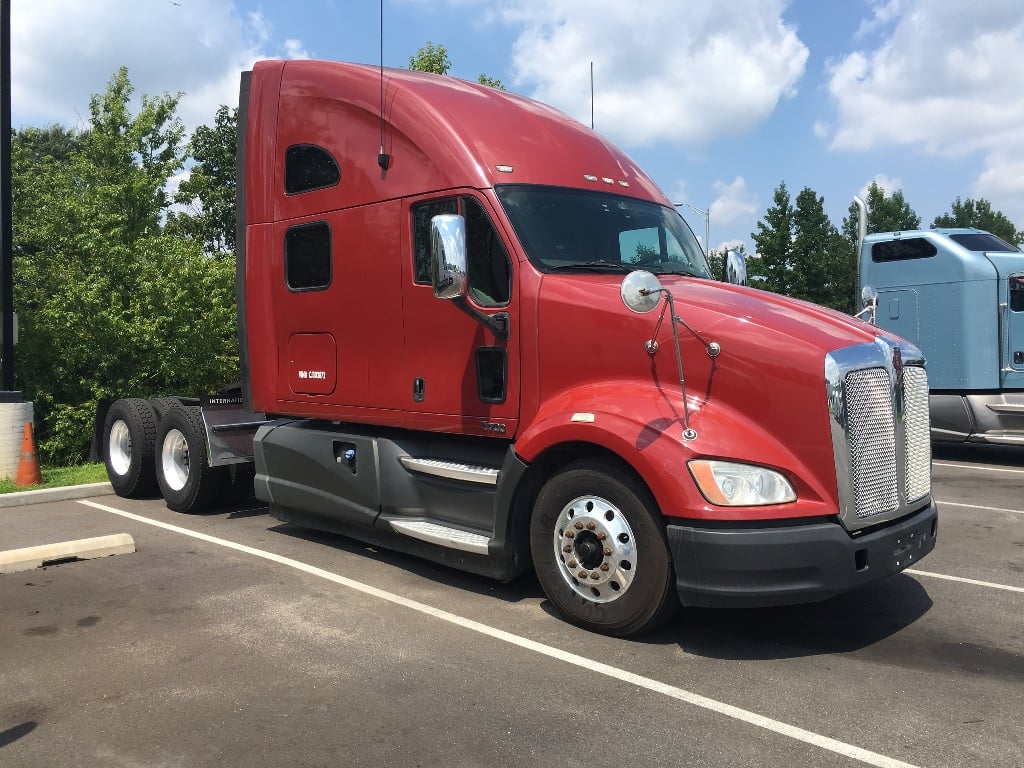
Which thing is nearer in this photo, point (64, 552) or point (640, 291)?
point (640, 291)

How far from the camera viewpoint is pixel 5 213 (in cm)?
1026

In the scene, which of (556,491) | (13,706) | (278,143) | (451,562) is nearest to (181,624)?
(13,706)

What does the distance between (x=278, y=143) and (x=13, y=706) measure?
15.1 ft

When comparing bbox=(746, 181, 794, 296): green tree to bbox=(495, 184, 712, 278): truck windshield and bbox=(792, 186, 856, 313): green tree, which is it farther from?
bbox=(495, 184, 712, 278): truck windshield

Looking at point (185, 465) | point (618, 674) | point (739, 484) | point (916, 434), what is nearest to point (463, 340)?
point (739, 484)

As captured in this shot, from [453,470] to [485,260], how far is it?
1383mm

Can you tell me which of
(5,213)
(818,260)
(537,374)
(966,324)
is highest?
(818,260)

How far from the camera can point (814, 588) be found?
4.23 m

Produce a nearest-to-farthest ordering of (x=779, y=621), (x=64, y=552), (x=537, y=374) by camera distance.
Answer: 1. (x=779, y=621)
2. (x=537, y=374)
3. (x=64, y=552)

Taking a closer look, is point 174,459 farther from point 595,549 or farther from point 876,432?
point 876,432

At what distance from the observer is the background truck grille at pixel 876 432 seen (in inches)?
169

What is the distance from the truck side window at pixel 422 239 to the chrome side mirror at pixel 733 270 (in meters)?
2.20

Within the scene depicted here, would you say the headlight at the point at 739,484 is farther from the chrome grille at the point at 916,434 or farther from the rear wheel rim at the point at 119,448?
the rear wheel rim at the point at 119,448

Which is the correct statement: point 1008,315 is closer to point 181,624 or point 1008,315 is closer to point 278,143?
point 278,143
